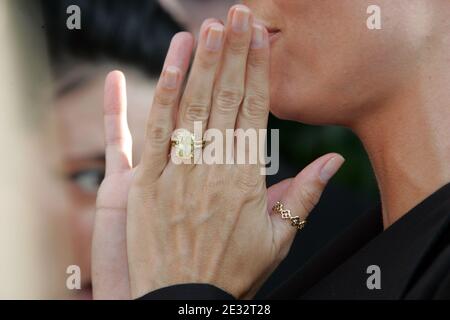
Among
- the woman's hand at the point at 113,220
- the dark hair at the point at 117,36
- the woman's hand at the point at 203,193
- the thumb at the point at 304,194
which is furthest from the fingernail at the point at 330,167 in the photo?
the dark hair at the point at 117,36

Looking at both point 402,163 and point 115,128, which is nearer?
point 402,163

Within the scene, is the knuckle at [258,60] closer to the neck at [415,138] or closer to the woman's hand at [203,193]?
the woman's hand at [203,193]

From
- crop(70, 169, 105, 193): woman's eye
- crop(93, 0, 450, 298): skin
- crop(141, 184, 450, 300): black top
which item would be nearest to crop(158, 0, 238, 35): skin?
crop(70, 169, 105, 193): woman's eye

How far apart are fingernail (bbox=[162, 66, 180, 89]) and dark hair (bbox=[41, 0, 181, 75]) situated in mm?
923

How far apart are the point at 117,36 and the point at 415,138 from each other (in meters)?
1.07

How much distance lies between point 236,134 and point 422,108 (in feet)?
0.92

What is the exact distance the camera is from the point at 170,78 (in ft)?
4.40

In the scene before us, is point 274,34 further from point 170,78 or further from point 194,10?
point 194,10

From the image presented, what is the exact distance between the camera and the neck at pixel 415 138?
4.42 feet

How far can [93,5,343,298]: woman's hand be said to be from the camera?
135 cm

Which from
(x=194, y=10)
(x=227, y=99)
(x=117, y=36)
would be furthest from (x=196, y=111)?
(x=194, y=10)
